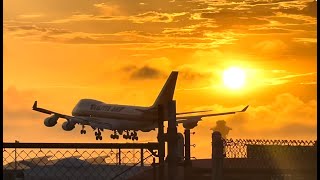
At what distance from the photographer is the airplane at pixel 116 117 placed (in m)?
132

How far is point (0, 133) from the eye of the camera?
1673 centimetres

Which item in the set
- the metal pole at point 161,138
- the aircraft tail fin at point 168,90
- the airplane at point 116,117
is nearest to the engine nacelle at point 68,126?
the airplane at point 116,117

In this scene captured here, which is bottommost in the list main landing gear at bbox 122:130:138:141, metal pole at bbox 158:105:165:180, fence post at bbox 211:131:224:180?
metal pole at bbox 158:105:165:180

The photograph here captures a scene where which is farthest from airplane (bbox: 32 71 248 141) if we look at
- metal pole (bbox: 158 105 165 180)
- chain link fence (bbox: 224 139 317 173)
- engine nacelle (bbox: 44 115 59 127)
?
metal pole (bbox: 158 105 165 180)

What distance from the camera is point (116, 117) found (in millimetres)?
139250

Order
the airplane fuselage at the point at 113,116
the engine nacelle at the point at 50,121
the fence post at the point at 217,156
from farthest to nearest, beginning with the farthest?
the airplane fuselage at the point at 113,116 → the engine nacelle at the point at 50,121 → the fence post at the point at 217,156

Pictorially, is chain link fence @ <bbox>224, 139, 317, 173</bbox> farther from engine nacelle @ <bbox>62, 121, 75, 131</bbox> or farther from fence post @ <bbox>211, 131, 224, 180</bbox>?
engine nacelle @ <bbox>62, 121, 75, 131</bbox>

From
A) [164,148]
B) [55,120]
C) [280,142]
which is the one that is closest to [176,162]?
[164,148]

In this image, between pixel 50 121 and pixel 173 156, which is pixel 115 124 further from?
pixel 173 156

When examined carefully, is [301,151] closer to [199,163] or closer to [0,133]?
[199,163]

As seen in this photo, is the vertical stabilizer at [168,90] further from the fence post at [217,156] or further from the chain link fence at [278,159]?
the fence post at [217,156]

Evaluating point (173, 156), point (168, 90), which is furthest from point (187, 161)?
point (168, 90)

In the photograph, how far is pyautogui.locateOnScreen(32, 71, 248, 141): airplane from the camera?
131875mm

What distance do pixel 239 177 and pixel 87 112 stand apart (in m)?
98.7
